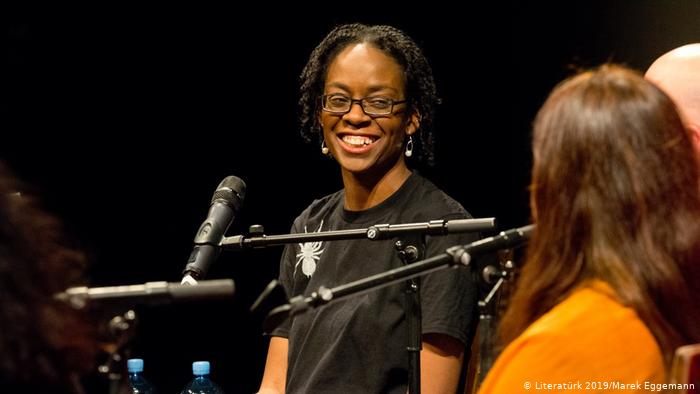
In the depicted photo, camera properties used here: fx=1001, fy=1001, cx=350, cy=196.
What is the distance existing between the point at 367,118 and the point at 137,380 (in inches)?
61.4

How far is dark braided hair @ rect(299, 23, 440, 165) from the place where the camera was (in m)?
3.04

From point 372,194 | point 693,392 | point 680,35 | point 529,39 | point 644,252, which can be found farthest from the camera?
point 529,39

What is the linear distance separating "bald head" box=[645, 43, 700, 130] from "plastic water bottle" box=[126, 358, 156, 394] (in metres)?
1.98

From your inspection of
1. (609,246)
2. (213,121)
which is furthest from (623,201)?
(213,121)

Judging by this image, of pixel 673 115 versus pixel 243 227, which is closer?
pixel 673 115

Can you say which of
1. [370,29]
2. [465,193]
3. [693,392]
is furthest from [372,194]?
[693,392]

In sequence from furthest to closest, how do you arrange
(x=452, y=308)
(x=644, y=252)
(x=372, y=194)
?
(x=372, y=194) < (x=452, y=308) < (x=644, y=252)

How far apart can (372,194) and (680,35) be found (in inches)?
56.8

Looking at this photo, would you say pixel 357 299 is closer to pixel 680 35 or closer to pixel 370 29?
pixel 370 29

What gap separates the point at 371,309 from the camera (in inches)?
105

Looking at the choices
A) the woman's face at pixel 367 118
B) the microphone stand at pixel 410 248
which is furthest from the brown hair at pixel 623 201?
the woman's face at pixel 367 118

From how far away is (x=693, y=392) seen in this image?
1506mm

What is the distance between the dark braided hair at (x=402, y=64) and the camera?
3.04 m

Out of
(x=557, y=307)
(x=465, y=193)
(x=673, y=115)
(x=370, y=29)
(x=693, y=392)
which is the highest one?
(x=370, y=29)
